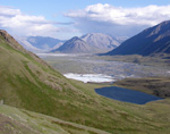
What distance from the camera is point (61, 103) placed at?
122 metres

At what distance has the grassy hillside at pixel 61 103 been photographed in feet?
359

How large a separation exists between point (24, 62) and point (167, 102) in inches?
5473

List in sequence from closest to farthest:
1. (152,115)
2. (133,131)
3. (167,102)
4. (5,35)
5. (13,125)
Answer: (13,125) < (133,131) < (152,115) < (167,102) < (5,35)

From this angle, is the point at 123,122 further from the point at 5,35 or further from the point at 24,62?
the point at 5,35

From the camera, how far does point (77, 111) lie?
4619 inches

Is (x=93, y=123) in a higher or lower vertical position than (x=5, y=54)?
lower

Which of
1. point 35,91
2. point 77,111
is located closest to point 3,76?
point 35,91

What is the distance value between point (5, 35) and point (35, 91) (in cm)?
10197

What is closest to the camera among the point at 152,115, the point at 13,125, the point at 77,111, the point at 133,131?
the point at 13,125

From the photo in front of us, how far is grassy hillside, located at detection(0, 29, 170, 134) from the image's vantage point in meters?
110

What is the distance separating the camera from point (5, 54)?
148 meters

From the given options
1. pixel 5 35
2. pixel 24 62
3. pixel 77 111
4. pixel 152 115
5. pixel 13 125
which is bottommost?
pixel 152 115

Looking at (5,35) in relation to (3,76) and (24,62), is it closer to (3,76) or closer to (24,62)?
(24,62)

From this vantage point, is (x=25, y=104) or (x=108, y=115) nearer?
(x=25, y=104)
